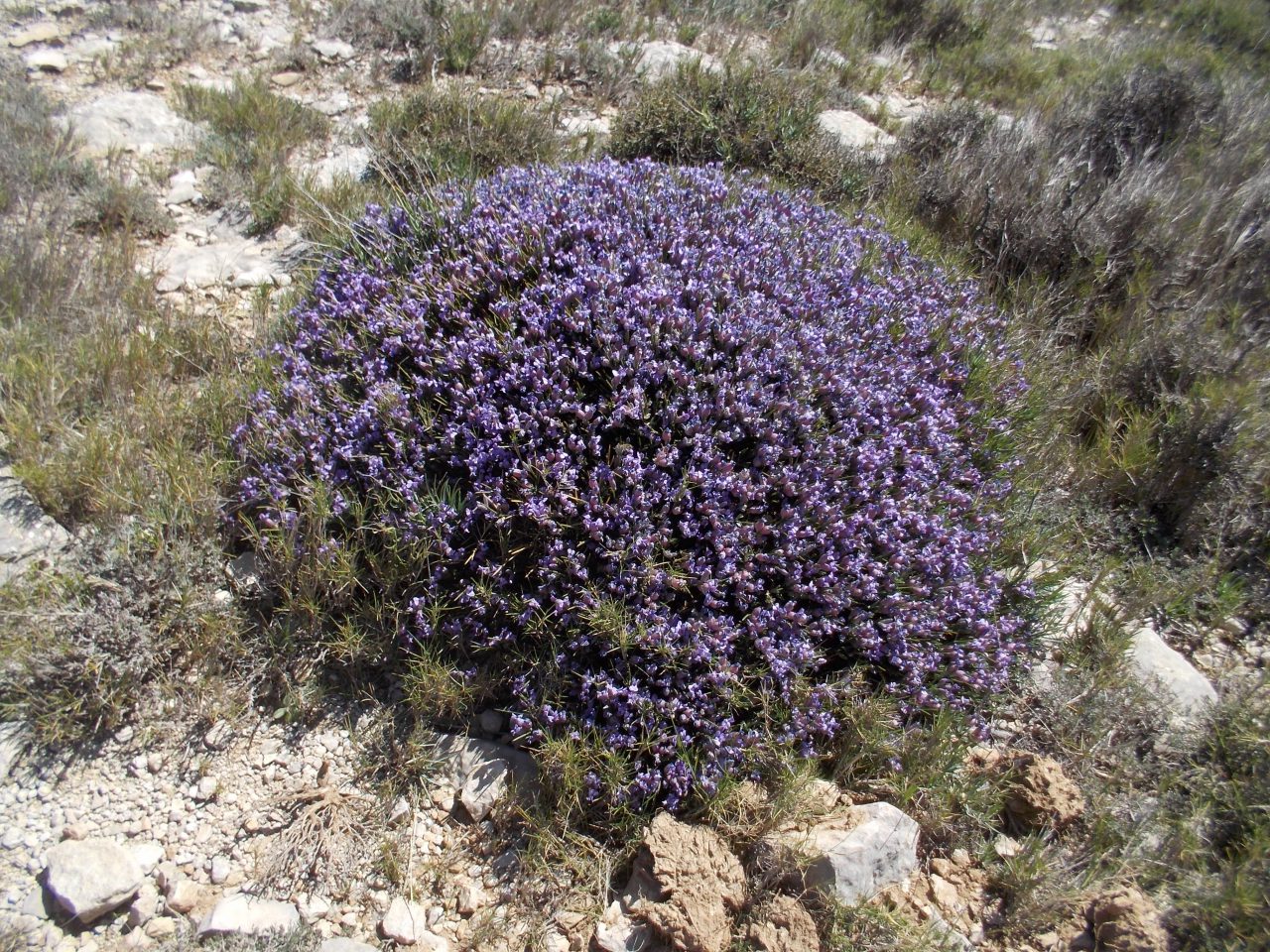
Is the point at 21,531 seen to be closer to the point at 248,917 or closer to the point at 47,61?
the point at 248,917

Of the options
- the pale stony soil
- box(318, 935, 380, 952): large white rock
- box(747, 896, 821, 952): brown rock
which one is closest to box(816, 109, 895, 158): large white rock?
box(747, 896, 821, 952): brown rock

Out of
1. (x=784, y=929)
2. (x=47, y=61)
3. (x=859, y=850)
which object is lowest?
(x=784, y=929)

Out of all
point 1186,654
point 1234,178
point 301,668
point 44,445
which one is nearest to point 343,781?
point 301,668

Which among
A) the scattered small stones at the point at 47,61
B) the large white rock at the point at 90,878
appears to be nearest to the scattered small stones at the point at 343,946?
the large white rock at the point at 90,878

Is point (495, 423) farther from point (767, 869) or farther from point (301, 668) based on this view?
point (767, 869)

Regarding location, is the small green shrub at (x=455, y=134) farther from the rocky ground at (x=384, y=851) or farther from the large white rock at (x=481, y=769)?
the large white rock at (x=481, y=769)

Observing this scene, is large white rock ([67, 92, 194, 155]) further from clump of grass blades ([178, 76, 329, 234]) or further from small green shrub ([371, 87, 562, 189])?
small green shrub ([371, 87, 562, 189])

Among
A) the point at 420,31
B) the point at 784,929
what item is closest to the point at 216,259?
the point at 420,31
